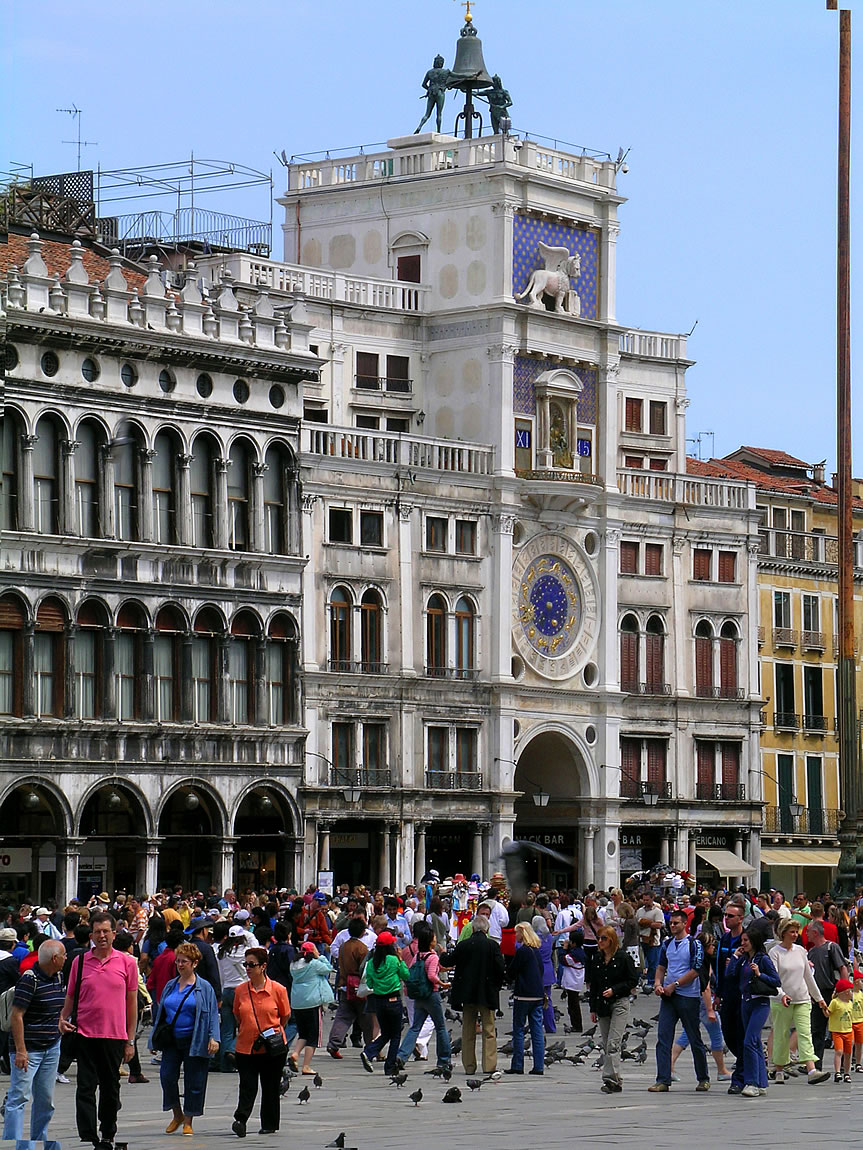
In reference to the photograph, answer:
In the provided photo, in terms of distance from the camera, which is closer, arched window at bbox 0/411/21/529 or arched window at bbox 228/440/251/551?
arched window at bbox 0/411/21/529

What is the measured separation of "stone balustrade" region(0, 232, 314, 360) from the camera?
2062 inches

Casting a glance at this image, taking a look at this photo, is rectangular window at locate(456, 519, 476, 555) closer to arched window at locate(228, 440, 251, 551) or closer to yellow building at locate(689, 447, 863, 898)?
arched window at locate(228, 440, 251, 551)

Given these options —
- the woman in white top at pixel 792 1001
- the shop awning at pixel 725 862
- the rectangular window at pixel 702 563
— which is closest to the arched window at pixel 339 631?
the rectangular window at pixel 702 563

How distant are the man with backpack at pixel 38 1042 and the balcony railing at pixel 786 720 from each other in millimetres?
58559

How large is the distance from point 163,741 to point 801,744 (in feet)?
92.2

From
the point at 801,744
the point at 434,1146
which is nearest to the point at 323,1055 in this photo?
the point at 434,1146

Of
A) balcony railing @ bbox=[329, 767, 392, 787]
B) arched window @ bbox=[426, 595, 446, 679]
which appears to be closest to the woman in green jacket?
balcony railing @ bbox=[329, 767, 392, 787]

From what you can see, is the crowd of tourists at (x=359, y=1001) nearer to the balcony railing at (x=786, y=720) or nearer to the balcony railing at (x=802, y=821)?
the balcony railing at (x=802, y=821)

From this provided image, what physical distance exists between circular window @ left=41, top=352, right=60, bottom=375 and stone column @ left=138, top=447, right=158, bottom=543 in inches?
111

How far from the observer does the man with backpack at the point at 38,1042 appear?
18938 mm

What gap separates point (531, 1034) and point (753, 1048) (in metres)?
3.63

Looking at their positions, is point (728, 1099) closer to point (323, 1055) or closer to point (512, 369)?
point (323, 1055)

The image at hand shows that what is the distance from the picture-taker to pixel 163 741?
5462 cm

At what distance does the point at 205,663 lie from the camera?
184ft
